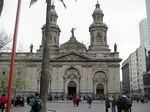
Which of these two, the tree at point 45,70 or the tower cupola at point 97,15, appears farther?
the tower cupola at point 97,15

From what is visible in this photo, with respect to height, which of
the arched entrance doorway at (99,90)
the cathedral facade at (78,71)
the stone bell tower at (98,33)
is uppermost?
the stone bell tower at (98,33)

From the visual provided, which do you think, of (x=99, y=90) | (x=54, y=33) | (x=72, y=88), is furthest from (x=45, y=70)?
(x=54, y=33)

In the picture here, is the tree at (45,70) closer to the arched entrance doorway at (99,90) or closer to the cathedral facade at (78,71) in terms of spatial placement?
the cathedral facade at (78,71)

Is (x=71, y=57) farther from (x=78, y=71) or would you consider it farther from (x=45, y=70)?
(x=45, y=70)

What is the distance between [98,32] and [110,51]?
626 centimetres

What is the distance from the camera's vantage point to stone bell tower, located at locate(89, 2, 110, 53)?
62.1 m

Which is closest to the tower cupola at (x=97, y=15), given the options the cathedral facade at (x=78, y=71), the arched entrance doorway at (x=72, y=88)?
the cathedral facade at (x=78, y=71)

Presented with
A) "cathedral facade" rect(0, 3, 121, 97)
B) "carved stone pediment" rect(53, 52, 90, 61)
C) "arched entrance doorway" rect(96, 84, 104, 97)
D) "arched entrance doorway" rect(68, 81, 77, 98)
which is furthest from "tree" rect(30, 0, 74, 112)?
"arched entrance doorway" rect(96, 84, 104, 97)

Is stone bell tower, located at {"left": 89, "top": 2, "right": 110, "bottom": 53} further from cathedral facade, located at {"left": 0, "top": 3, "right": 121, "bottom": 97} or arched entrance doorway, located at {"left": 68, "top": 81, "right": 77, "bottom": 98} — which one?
arched entrance doorway, located at {"left": 68, "top": 81, "right": 77, "bottom": 98}

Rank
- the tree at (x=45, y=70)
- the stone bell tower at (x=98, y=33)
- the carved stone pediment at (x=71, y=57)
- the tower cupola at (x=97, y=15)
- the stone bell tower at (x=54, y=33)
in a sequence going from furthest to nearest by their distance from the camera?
1. the tower cupola at (x=97, y=15)
2. the stone bell tower at (x=54, y=33)
3. the stone bell tower at (x=98, y=33)
4. the carved stone pediment at (x=71, y=57)
5. the tree at (x=45, y=70)

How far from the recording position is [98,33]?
6312 cm

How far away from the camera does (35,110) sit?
11.0m

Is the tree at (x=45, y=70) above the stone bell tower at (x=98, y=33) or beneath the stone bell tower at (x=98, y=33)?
beneath

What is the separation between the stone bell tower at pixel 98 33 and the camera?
62.1m
